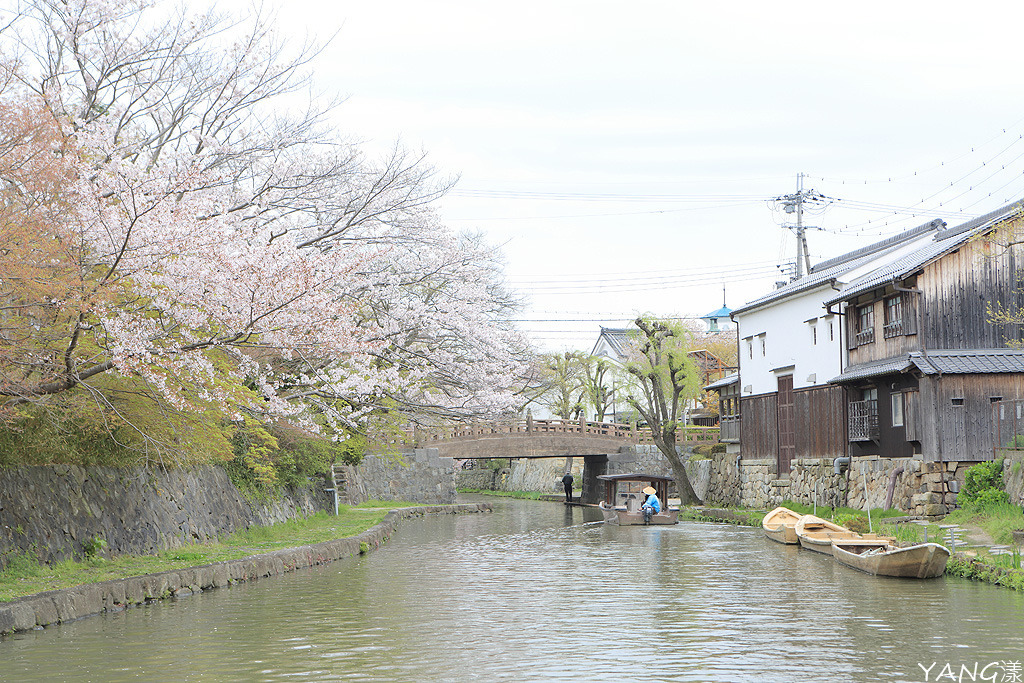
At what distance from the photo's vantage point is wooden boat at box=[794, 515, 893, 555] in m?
20.1

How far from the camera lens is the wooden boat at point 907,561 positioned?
1691 cm

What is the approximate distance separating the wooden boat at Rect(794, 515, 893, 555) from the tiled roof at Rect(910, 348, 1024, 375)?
4.87 metres

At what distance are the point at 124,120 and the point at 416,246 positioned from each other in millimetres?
6871

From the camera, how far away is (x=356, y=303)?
20.6m

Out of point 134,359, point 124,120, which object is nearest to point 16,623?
point 134,359

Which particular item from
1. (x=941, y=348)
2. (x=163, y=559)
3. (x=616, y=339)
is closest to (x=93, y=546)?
(x=163, y=559)

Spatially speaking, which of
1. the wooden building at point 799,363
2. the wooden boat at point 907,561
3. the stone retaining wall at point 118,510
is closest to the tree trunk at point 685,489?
the wooden building at point 799,363

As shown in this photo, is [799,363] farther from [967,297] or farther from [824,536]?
[824,536]

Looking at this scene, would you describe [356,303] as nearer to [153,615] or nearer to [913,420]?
[153,615]

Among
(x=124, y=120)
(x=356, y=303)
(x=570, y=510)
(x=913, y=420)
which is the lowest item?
(x=570, y=510)

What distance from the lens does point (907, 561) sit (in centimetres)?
1727

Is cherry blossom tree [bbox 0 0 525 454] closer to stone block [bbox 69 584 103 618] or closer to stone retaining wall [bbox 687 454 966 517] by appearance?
stone block [bbox 69 584 103 618]

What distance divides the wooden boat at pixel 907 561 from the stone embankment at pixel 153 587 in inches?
434

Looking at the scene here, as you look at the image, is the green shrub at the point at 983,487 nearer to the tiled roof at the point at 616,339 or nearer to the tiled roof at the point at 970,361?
the tiled roof at the point at 970,361
